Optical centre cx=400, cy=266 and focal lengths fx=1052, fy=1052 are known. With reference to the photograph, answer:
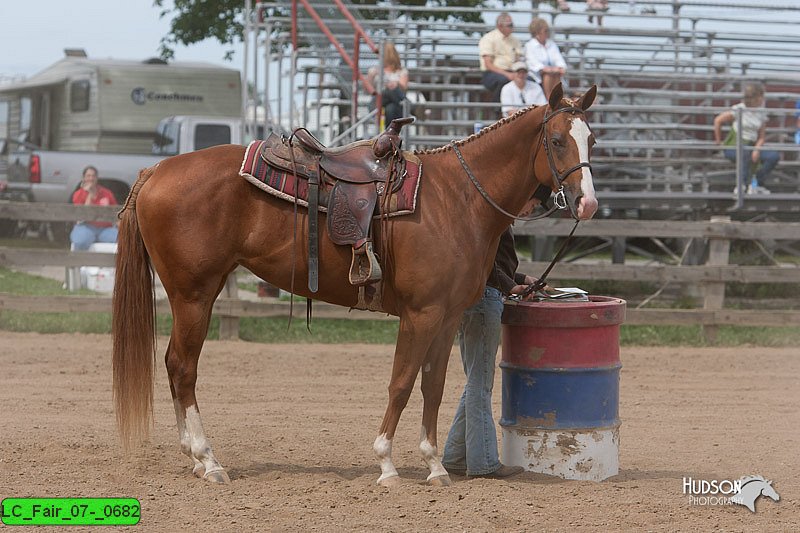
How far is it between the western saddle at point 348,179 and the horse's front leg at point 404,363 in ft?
1.12

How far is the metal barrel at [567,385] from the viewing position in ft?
19.4

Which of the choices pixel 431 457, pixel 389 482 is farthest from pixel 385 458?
pixel 431 457

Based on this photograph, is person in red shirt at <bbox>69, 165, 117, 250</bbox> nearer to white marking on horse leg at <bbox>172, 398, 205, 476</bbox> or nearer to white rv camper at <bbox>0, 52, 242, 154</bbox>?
white rv camper at <bbox>0, 52, 242, 154</bbox>

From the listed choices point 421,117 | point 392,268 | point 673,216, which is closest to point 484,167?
point 392,268

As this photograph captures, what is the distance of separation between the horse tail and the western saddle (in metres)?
0.89

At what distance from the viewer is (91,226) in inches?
551

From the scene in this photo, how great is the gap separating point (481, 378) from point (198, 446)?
1.66 m

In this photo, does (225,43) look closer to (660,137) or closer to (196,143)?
(196,143)

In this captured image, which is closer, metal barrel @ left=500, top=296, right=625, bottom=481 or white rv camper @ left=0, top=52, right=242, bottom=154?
metal barrel @ left=500, top=296, right=625, bottom=481

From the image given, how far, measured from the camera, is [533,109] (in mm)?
5961

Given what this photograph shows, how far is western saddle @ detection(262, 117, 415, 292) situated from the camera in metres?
5.77

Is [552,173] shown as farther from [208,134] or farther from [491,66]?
[208,134]

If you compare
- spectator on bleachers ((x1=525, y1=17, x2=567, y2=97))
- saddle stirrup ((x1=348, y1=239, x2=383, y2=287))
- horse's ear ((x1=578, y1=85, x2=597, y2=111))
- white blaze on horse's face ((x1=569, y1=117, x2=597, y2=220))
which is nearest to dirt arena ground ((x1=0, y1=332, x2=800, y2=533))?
saddle stirrup ((x1=348, y1=239, x2=383, y2=287))

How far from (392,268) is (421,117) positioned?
30.0 feet
